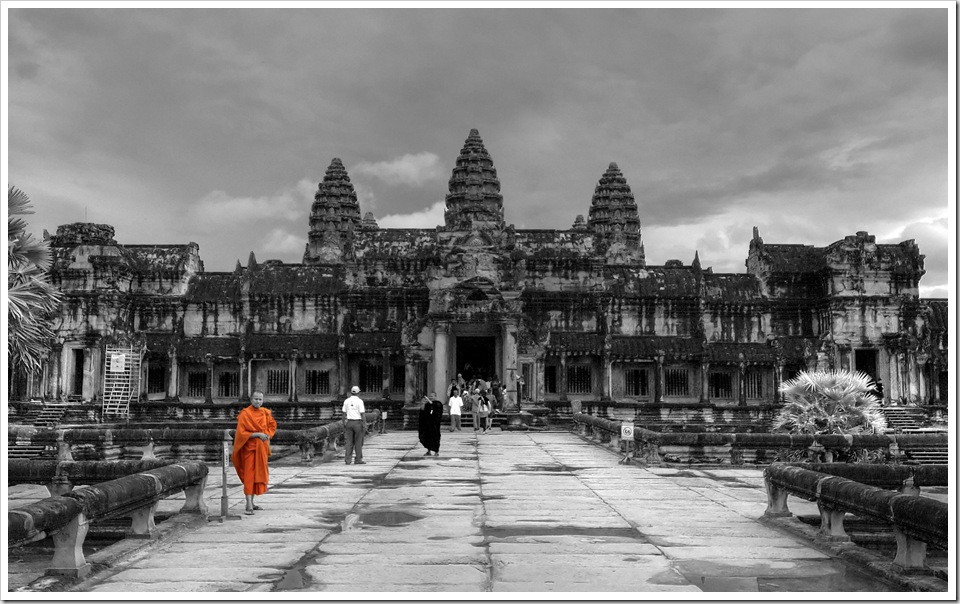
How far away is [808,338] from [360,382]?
68.3 ft

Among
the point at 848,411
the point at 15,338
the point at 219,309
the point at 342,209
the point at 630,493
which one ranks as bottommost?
the point at 630,493

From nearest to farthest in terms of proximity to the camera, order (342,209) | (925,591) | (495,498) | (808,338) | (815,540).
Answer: (925,591) → (815,540) → (495,498) → (808,338) → (342,209)

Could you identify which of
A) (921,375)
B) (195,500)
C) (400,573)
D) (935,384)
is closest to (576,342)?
(921,375)

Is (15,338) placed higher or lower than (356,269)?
lower

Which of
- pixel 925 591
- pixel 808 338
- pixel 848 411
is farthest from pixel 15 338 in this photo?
pixel 808 338

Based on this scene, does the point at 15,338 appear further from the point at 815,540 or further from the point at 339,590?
the point at 815,540

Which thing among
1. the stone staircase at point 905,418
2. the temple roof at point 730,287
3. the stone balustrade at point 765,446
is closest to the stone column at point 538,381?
the temple roof at point 730,287

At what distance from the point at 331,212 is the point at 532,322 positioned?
31.9 m

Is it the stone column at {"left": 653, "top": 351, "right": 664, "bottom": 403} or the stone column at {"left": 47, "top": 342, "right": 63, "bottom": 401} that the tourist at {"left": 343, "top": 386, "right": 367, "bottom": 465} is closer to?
the stone column at {"left": 653, "top": 351, "right": 664, "bottom": 403}

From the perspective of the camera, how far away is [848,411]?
1892 cm

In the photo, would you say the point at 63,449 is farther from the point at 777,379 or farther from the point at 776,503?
the point at 777,379

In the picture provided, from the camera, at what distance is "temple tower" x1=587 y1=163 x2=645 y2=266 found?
219ft

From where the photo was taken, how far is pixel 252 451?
1203cm

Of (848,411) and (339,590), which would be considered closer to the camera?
(339,590)
